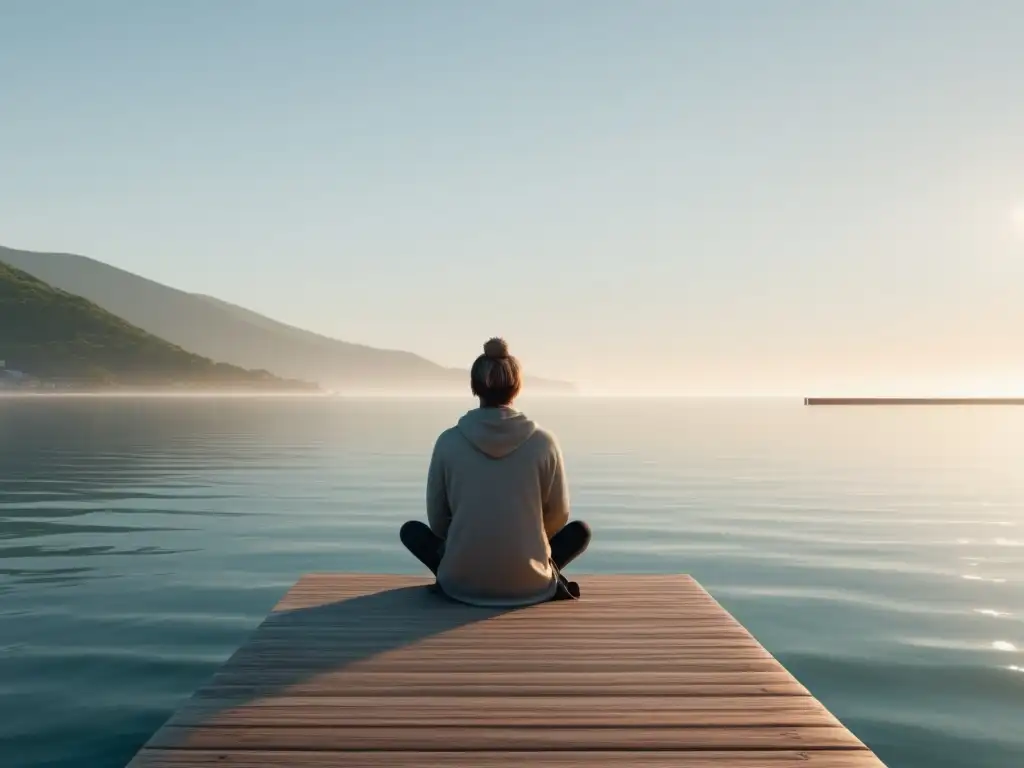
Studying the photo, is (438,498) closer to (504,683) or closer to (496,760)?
(504,683)

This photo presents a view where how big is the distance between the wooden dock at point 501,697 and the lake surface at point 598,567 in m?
1.39

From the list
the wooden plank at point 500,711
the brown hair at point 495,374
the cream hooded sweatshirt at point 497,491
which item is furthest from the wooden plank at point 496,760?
the brown hair at point 495,374

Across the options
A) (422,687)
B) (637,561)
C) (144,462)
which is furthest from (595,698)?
(144,462)

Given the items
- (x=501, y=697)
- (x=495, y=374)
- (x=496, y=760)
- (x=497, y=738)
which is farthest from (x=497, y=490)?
(x=496, y=760)

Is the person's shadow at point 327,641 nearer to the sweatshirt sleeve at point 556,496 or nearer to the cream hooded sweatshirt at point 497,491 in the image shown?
the cream hooded sweatshirt at point 497,491

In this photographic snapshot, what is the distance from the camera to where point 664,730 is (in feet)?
16.7

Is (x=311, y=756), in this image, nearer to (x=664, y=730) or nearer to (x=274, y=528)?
(x=664, y=730)

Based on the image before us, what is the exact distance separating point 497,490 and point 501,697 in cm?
199

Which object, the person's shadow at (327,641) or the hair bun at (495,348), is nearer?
the person's shadow at (327,641)

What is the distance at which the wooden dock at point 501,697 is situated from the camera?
474cm

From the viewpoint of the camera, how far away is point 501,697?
5586 mm

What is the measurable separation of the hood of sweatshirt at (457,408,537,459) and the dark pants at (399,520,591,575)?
45.0 inches

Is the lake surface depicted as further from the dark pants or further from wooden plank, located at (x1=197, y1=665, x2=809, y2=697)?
the dark pants

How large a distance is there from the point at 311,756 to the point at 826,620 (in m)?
7.50
